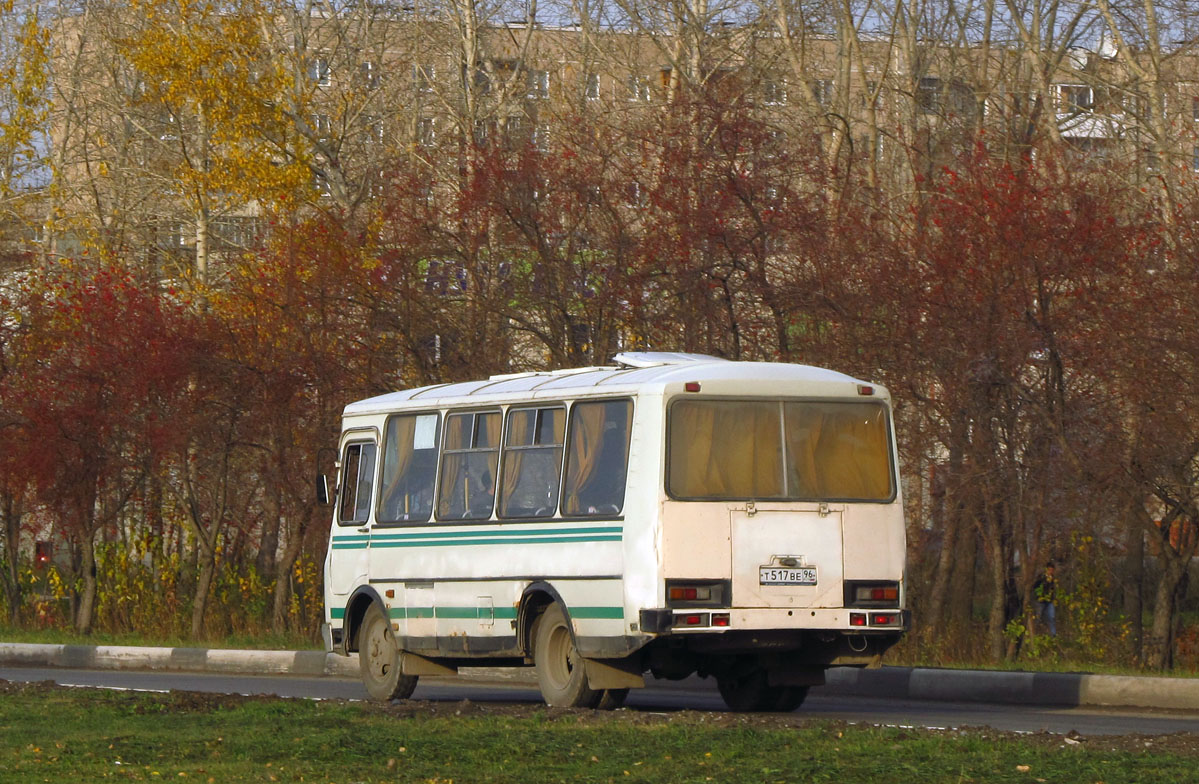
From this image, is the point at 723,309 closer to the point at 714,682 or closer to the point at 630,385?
the point at 714,682

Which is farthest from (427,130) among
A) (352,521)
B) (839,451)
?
(839,451)

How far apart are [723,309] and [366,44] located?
59.3ft

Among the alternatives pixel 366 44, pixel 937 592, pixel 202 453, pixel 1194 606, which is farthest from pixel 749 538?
pixel 366 44

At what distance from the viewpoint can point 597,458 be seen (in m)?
14.0

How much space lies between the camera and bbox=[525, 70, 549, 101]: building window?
37.4m

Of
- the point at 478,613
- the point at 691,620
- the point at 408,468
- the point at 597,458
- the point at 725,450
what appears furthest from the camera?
the point at 408,468

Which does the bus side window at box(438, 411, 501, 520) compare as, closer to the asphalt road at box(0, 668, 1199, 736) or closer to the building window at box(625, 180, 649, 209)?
the asphalt road at box(0, 668, 1199, 736)

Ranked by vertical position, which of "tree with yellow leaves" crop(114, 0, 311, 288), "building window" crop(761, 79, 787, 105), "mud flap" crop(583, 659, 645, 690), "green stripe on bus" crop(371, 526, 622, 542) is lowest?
"mud flap" crop(583, 659, 645, 690)

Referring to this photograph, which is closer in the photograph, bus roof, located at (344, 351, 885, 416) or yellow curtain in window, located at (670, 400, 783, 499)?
yellow curtain in window, located at (670, 400, 783, 499)

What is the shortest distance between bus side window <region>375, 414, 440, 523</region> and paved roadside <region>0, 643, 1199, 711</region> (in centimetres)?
339

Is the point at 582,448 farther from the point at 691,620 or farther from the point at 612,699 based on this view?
the point at 612,699

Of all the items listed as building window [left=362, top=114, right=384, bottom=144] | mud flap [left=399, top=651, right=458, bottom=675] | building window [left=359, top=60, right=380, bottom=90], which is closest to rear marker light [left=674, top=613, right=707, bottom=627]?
mud flap [left=399, top=651, right=458, bottom=675]

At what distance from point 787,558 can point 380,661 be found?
4.47 meters

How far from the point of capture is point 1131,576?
21.0m
